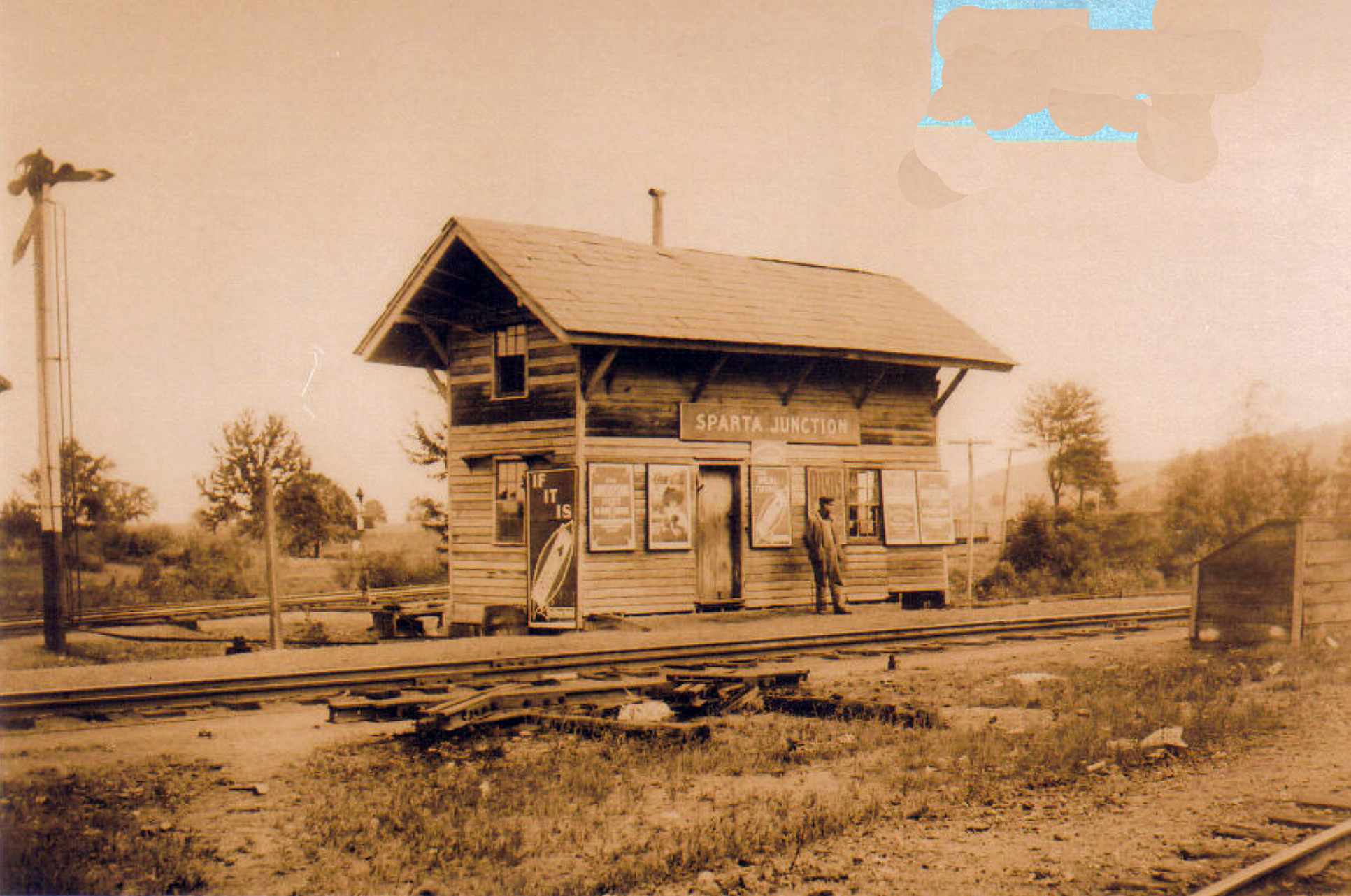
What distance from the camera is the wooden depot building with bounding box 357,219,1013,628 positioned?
51.0 ft

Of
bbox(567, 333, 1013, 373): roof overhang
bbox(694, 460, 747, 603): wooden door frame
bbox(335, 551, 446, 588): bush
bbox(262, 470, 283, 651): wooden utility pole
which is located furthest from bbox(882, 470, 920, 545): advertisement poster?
bbox(335, 551, 446, 588): bush

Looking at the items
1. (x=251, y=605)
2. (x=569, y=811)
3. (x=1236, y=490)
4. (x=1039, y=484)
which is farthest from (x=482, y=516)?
(x=1039, y=484)

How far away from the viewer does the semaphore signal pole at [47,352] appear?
6.61 metres

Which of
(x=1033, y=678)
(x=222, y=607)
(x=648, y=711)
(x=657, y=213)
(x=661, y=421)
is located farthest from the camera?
(x=657, y=213)

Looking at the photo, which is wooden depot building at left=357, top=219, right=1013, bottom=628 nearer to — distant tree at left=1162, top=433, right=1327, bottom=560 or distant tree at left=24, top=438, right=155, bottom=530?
distant tree at left=24, top=438, right=155, bottom=530

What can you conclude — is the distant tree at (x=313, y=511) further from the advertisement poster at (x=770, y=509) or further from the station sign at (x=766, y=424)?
the advertisement poster at (x=770, y=509)

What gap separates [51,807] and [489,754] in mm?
2526

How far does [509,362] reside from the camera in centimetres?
1697

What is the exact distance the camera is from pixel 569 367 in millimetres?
15641

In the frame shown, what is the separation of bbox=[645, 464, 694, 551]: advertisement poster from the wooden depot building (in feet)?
0.09

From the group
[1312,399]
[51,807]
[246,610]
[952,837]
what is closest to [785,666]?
[952,837]

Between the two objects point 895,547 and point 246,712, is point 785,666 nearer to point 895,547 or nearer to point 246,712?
point 246,712

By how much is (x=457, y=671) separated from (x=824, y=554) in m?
7.95

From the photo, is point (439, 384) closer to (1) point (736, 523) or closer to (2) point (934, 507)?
(1) point (736, 523)
